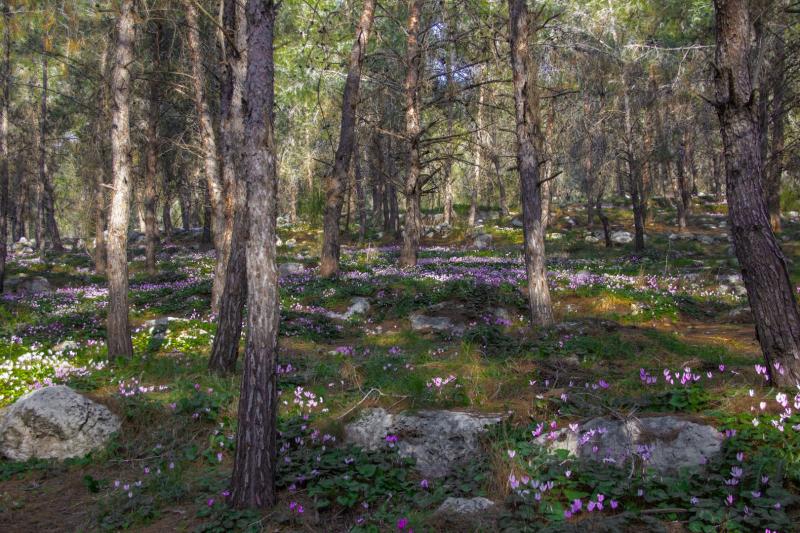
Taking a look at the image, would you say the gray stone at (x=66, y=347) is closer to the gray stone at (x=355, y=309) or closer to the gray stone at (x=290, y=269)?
the gray stone at (x=355, y=309)

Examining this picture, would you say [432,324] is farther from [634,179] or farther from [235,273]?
[634,179]

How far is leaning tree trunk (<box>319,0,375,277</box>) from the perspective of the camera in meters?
16.4

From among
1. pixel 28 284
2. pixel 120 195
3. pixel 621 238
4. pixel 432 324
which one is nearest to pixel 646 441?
pixel 432 324

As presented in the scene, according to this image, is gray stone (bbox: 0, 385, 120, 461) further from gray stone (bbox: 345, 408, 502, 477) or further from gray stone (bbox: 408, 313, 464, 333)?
gray stone (bbox: 408, 313, 464, 333)

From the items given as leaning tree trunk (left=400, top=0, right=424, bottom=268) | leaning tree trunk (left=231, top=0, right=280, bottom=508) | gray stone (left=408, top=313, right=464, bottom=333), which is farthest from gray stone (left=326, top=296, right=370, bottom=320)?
leaning tree trunk (left=231, top=0, right=280, bottom=508)

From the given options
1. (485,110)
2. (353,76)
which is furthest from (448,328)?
(485,110)

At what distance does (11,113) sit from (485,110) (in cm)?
3262

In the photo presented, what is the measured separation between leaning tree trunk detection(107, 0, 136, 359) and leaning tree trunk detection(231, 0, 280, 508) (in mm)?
4927

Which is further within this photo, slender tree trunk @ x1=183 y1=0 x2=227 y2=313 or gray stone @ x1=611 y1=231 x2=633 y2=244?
gray stone @ x1=611 y1=231 x2=633 y2=244

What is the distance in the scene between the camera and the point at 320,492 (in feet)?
15.7

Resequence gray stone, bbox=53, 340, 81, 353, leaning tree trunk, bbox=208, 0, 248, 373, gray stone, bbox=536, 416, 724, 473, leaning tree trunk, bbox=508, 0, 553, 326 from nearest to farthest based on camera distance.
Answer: gray stone, bbox=536, 416, 724, 473 < leaning tree trunk, bbox=208, 0, 248, 373 < gray stone, bbox=53, 340, 81, 353 < leaning tree trunk, bbox=508, 0, 553, 326

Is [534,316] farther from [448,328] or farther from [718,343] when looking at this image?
[718,343]

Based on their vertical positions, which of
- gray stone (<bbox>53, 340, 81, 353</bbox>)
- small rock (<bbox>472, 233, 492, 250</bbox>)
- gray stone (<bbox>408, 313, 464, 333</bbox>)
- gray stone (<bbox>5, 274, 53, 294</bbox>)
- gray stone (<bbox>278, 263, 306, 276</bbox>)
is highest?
small rock (<bbox>472, 233, 492, 250</bbox>)

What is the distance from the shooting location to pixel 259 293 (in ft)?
15.5
